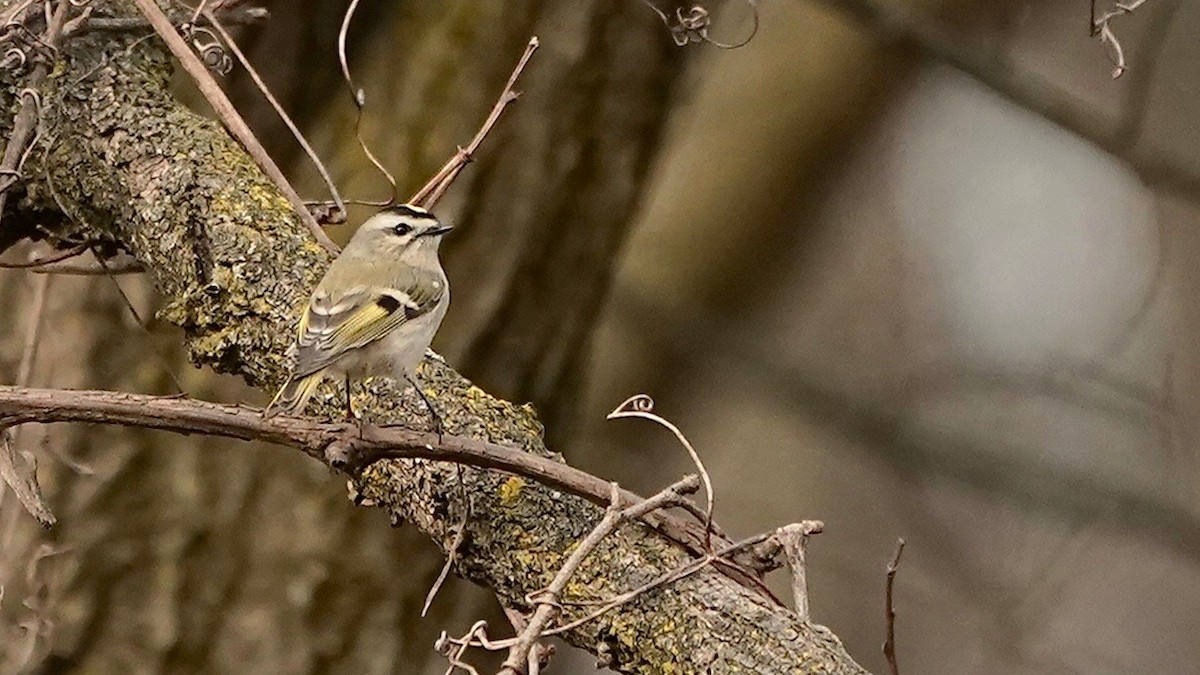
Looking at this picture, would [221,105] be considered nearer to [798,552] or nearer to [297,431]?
[297,431]

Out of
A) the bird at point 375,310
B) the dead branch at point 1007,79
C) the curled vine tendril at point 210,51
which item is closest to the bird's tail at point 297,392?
the bird at point 375,310

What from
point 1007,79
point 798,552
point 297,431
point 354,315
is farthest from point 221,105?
point 1007,79

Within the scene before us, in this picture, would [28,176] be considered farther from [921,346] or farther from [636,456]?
[921,346]

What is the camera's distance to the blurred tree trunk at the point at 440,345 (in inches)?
94.2

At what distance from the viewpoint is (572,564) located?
1289 mm

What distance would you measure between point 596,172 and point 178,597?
1.08 meters

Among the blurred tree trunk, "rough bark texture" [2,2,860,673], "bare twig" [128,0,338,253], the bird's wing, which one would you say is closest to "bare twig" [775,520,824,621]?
"rough bark texture" [2,2,860,673]

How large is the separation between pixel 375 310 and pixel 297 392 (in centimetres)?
31

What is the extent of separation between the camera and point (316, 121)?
2.56 metres

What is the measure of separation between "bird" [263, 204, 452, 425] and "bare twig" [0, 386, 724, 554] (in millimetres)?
38

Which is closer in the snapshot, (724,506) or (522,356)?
(522,356)

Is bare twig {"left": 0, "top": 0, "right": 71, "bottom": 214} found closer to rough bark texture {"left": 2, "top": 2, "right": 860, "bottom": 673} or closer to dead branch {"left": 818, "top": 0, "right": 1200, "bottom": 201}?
rough bark texture {"left": 2, "top": 2, "right": 860, "bottom": 673}

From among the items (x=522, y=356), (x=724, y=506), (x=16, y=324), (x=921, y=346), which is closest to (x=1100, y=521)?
(x=921, y=346)

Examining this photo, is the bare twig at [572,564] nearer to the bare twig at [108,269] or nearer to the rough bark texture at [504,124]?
the bare twig at [108,269]
